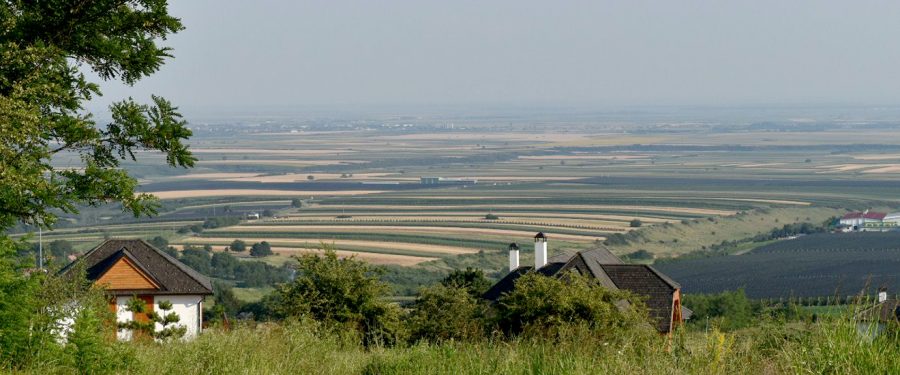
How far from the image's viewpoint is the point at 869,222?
85.8m

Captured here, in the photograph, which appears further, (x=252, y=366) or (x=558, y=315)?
(x=558, y=315)

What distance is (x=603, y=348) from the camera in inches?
435

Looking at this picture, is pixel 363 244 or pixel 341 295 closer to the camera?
pixel 341 295

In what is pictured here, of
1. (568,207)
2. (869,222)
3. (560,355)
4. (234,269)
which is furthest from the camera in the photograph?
(568,207)

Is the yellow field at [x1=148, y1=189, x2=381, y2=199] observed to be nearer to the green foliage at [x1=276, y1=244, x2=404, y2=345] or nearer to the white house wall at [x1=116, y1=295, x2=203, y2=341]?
the white house wall at [x1=116, y1=295, x2=203, y2=341]

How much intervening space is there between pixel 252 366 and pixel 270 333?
2.37m

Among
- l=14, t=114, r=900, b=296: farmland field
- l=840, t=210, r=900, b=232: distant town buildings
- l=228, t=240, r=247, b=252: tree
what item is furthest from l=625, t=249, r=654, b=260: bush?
l=228, t=240, r=247, b=252: tree

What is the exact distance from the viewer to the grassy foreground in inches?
→ 361

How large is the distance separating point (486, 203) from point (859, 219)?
3207cm

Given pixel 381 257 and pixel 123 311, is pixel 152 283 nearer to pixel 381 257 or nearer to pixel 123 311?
pixel 123 311

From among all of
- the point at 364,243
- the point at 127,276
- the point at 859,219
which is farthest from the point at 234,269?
the point at 859,219

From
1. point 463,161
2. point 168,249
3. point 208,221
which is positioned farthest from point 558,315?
point 463,161

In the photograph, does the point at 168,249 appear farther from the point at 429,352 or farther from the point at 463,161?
the point at 463,161

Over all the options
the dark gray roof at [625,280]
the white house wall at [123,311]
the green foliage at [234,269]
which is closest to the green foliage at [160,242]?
the green foliage at [234,269]
